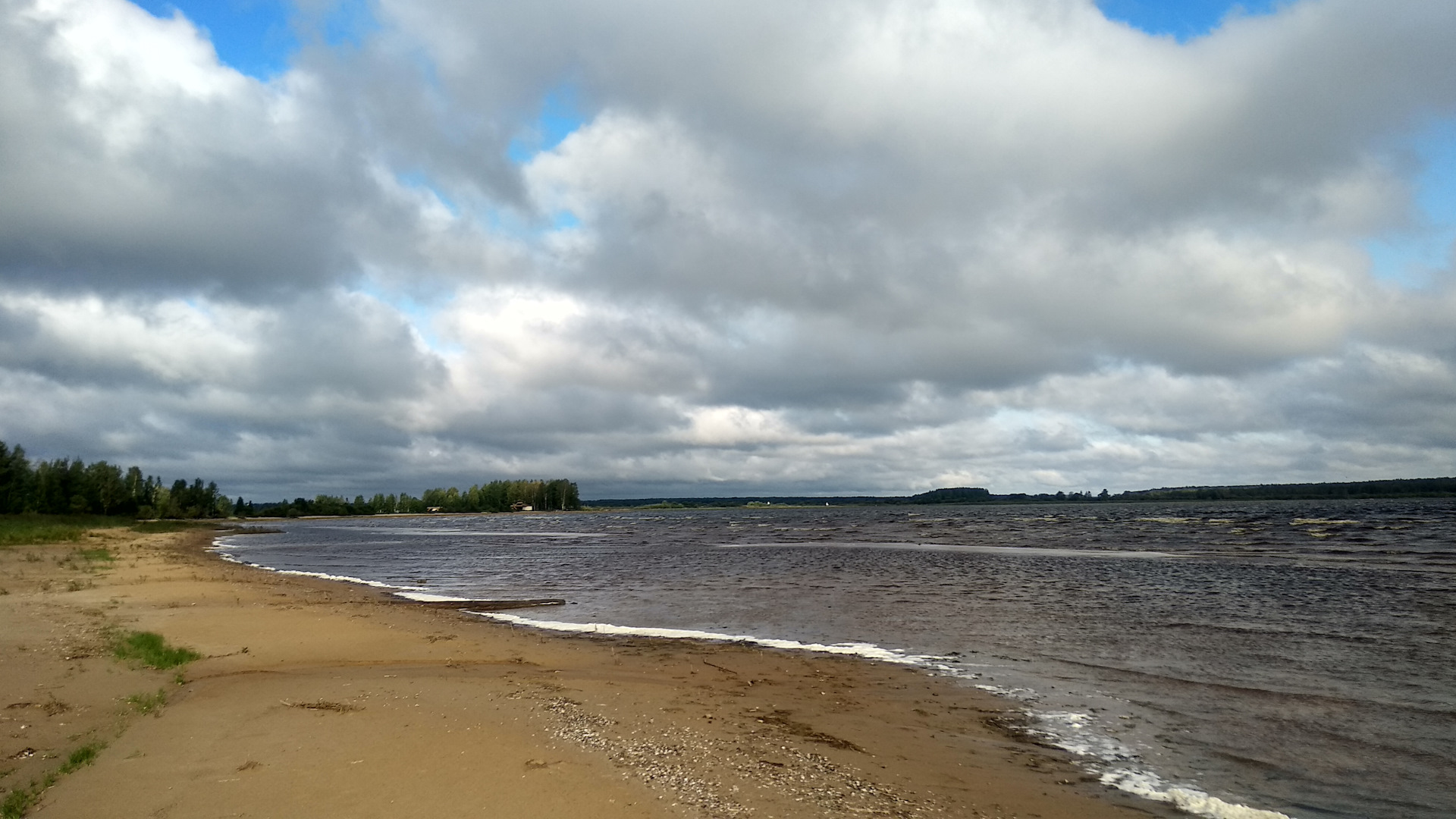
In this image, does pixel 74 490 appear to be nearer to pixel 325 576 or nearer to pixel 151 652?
pixel 325 576

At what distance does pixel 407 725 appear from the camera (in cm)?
984

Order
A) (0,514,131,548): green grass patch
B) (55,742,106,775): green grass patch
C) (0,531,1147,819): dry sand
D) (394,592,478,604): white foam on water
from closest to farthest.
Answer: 1. (0,531,1147,819): dry sand
2. (55,742,106,775): green grass patch
3. (394,592,478,604): white foam on water
4. (0,514,131,548): green grass patch

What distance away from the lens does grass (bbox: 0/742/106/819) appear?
6699mm

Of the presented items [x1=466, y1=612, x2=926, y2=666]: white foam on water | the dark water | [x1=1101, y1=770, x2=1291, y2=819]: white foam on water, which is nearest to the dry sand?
[x1=1101, y1=770, x2=1291, y2=819]: white foam on water

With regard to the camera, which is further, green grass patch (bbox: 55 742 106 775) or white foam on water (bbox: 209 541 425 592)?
white foam on water (bbox: 209 541 425 592)

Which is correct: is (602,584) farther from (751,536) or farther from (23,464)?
(23,464)

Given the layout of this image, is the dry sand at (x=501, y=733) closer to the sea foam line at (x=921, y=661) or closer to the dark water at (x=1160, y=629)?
the sea foam line at (x=921, y=661)

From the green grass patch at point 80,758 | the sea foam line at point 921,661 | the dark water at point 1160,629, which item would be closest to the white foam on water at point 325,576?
the sea foam line at point 921,661

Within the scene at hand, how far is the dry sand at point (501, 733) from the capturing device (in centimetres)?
738

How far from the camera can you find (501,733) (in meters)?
9.59

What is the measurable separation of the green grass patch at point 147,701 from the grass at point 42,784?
6.08ft

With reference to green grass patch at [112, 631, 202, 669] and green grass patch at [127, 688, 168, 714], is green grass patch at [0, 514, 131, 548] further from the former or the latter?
green grass patch at [127, 688, 168, 714]

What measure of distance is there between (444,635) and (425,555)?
133ft

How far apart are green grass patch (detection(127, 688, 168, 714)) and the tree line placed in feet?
361
